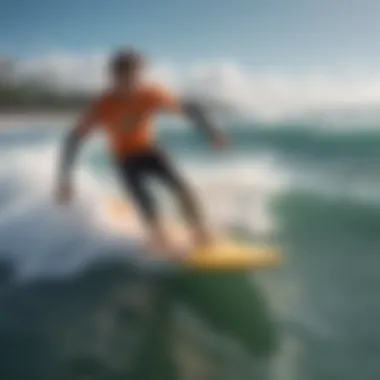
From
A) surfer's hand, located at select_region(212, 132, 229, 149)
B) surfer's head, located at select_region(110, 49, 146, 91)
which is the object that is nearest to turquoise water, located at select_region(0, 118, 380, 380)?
surfer's hand, located at select_region(212, 132, 229, 149)

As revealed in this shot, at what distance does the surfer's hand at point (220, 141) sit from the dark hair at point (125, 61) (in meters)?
0.22

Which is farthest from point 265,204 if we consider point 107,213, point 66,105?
Result: point 66,105

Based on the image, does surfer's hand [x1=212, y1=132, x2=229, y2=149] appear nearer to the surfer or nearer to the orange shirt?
the surfer

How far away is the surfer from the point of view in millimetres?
1366

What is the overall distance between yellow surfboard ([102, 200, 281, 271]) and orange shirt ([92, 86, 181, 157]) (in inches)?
5.1

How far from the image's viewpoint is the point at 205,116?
4.57 ft

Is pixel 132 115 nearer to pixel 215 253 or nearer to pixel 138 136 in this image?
pixel 138 136

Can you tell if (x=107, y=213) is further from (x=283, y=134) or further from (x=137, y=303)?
(x=283, y=134)

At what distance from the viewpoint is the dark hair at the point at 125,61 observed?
137 cm

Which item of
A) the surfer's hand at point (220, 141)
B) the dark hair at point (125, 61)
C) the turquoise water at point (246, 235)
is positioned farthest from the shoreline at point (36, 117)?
the surfer's hand at point (220, 141)

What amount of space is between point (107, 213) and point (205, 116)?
0.30 m

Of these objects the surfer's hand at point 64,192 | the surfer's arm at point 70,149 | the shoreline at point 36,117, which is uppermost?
the shoreline at point 36,117

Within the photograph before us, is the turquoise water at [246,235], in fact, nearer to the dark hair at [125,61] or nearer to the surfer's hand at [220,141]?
the surfer's hand at [220,141]

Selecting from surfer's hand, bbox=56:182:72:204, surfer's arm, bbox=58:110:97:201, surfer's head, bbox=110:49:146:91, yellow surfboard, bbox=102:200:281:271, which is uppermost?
surfer's head, bbox=110:49:146:91
